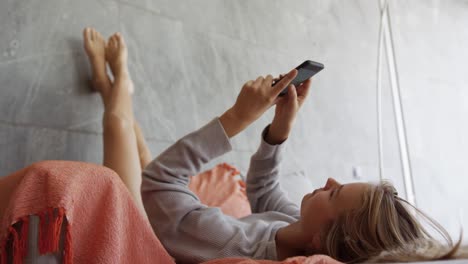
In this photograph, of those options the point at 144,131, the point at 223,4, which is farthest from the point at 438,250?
the point at 223,4

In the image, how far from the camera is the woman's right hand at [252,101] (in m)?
1.01

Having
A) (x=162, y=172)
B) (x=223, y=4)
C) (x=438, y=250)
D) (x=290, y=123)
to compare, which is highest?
(x=223, y=4)

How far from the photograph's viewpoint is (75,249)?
693mm

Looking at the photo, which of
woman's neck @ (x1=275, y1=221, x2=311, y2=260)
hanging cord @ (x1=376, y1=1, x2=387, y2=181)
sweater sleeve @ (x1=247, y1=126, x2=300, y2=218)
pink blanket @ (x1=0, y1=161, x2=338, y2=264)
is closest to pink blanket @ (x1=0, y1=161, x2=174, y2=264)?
pink blanket @ (x1=0, y1=161, x2=338, y2=264)

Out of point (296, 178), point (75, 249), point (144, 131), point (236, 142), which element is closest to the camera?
point (75, 249)

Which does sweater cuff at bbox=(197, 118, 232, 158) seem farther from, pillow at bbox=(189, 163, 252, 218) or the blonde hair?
pillow at bbox=(189, 163, 252, 218)

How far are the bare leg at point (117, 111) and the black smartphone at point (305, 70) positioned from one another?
464 mm

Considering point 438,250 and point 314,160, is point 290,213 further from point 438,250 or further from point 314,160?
point 314,160

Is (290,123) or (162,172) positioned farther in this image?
(290,123)

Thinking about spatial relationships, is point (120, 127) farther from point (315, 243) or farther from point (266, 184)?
point (315, 243)

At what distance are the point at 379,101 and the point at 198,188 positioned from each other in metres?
1.51

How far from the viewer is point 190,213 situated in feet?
3.23

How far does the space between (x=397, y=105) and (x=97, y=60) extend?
5.91ft

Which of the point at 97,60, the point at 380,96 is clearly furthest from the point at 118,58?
the point at 380,96
